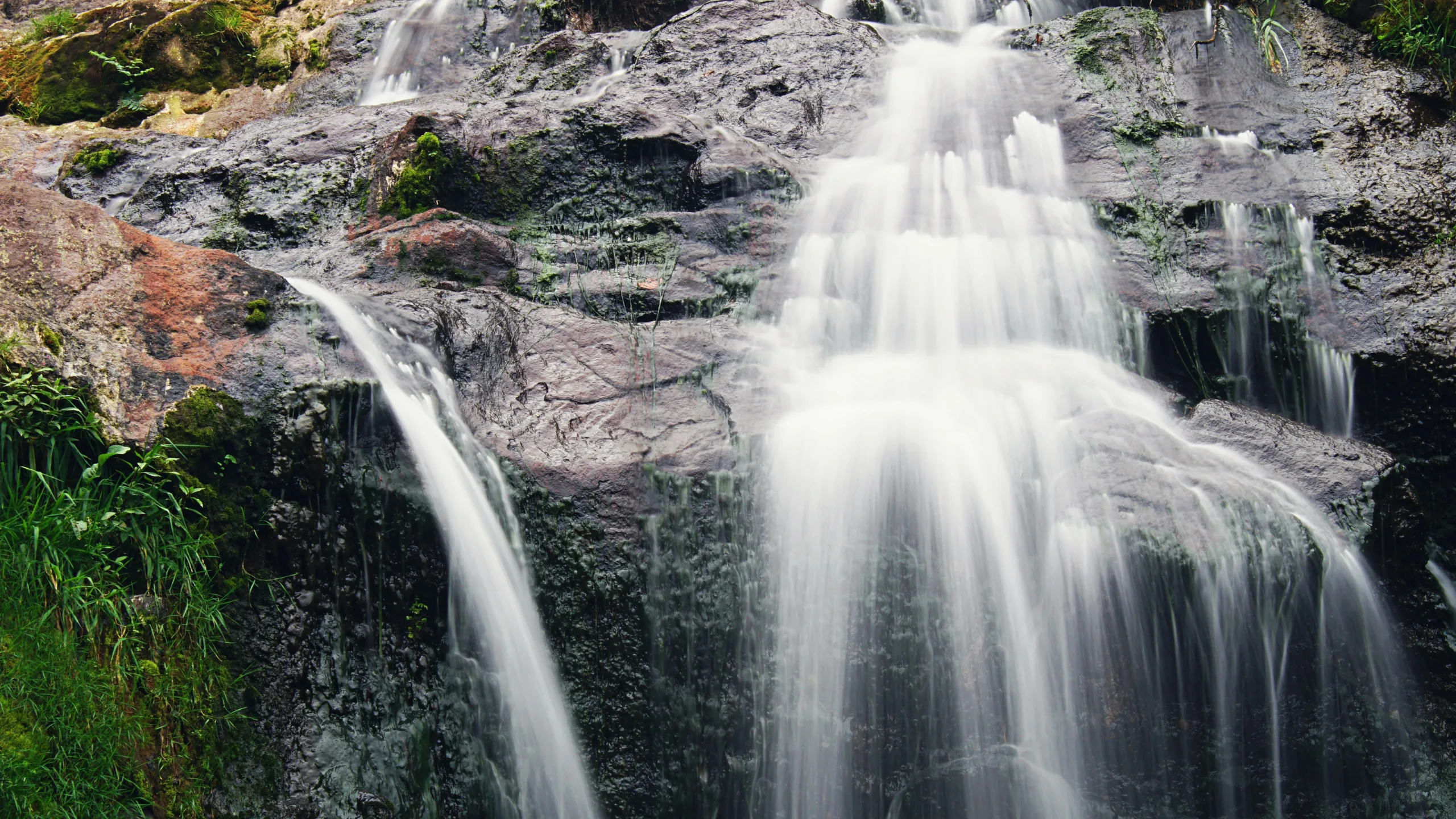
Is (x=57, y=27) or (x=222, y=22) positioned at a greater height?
(x=57, y=27)

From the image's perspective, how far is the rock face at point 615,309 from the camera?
12.0 ft

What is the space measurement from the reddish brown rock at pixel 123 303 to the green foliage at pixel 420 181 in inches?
60.6

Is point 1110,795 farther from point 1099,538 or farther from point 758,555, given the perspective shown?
point 758,555

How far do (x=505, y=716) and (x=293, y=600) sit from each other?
2.92ft

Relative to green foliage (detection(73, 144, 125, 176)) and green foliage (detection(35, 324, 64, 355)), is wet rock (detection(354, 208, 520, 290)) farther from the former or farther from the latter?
green foliage (detection(73, 144, 125, 176))

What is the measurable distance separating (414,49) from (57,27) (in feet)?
12.6

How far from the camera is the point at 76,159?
23.1ft

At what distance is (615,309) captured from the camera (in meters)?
5.23

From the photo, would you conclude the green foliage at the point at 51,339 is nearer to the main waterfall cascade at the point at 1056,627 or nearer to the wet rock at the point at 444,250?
the wet rock at the point at 444,250

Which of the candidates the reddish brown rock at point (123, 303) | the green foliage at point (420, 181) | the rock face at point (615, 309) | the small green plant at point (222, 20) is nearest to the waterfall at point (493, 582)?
the rock face at point (615, 309)

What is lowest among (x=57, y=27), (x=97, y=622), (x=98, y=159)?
(x=97, y=622)

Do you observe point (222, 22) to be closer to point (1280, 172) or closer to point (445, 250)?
point (445, 250)

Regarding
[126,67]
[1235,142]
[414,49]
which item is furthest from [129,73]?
[1235,142]

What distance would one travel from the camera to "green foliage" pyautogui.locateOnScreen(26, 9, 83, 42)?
9578mm
